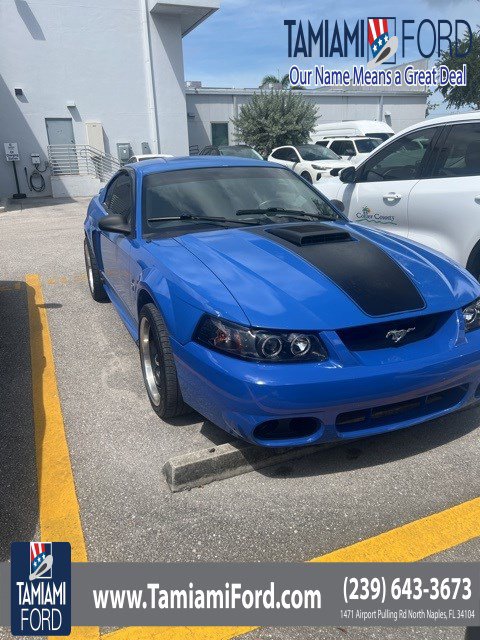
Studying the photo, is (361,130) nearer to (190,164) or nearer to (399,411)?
(190,164)

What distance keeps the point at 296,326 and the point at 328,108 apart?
30551 millimetres

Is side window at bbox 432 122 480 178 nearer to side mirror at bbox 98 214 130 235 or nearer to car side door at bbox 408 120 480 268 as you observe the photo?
car side door at bbox 408 120 480 268

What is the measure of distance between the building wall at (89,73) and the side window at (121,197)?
1676 centimetres

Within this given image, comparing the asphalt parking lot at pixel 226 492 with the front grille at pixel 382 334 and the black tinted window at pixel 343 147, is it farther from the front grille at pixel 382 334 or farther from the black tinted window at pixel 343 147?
the black tinted window at pixel 343 147

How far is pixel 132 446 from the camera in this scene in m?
2.95

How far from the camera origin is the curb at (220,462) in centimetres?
255

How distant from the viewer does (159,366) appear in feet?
9.89

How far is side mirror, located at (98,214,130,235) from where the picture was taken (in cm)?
358

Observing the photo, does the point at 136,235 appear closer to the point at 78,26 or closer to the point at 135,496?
the point at 135,496

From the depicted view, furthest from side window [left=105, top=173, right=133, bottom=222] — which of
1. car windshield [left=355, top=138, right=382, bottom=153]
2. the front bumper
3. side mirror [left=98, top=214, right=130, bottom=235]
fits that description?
car windshield [left=355, top=138, right=382, bottom=153]

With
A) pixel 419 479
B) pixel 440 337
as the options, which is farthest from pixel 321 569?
pixel 440 337

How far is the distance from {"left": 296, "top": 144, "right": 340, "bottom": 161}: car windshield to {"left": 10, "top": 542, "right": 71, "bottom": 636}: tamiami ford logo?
15269mm

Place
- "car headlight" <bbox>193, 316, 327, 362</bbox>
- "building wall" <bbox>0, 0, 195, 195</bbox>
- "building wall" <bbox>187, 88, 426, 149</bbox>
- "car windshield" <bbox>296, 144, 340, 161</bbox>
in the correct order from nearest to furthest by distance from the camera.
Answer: "car headlight" <bbox>193, 316, 327, 362</bbox>
"car windshield" <bbox>296, 144, 340, 161</bbox>
"building wall" <bbox>0, 0, 195, 195</bbox>
"building wall" <bbox>187, 88, 426, 149</bbox>

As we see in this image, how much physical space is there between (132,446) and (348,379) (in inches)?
53.2
